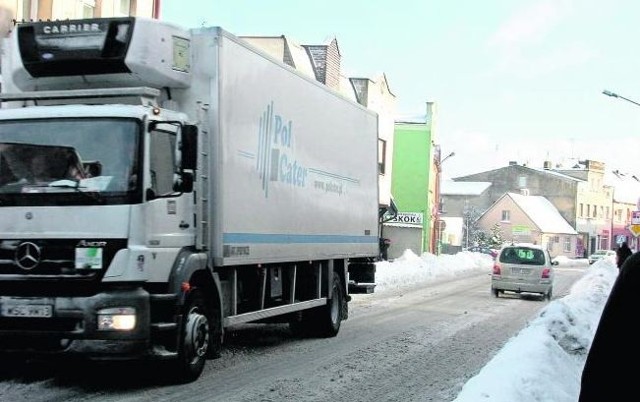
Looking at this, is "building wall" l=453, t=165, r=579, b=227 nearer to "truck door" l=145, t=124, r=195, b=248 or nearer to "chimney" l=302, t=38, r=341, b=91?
"chimney" l=302, t=38, r=341, b=91

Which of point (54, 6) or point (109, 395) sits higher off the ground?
point (54, 6)

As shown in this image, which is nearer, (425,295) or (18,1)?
(18,1)

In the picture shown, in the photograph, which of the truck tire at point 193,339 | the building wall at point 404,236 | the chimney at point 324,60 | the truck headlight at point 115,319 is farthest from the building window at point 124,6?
the building wall at point 404,236

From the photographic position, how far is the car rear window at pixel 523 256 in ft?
77.2

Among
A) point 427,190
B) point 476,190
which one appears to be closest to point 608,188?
point 476,190

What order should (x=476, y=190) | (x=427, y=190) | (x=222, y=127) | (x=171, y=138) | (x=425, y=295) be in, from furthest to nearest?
(x=476, y=190) → (x=427, y=190) → (x=425, y=295) → (x=222, y=127) → (x=171, y=138)

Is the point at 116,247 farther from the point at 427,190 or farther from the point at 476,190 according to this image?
the point at 476,190

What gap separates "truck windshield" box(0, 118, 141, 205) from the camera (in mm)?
7500

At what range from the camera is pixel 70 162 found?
25.0ft

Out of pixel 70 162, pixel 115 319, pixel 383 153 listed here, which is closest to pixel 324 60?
pixel 383 153

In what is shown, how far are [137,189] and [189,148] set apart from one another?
711 mm

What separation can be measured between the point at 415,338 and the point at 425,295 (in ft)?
33.8

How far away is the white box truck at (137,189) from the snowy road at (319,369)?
49cm

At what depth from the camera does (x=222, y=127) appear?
8695mm
